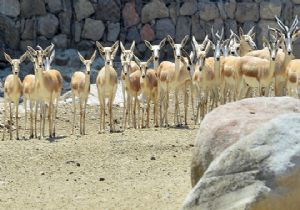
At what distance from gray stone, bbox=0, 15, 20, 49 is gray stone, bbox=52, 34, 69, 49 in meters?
1.12

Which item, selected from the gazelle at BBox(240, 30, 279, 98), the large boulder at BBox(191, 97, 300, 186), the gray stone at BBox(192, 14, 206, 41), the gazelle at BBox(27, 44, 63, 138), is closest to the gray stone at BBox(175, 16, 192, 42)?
the gray stone at BBox(192, 14, 206, 41)

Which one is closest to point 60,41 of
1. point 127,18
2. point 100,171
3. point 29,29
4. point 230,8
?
point 29,29

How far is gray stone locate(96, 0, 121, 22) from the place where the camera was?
81.2 feet

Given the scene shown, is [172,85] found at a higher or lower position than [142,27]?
lower

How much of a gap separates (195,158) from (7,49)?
16.6 m

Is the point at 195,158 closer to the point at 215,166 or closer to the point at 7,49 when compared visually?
the point at 215,166

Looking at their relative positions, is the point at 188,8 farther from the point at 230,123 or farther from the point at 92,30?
the point at 230,123

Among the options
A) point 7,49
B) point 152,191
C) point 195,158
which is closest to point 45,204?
point 152,191

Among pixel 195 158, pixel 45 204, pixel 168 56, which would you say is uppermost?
pixel 168 56

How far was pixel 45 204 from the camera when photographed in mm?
9508

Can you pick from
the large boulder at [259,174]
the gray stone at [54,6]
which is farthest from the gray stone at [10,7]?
the large boulder at [259,174]

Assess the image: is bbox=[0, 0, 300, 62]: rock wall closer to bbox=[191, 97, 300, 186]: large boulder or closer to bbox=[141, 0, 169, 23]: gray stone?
bbox=[141, 0, 169, 23]: gray stone

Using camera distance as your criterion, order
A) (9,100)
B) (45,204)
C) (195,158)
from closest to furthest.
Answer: (195,158) → (45,204) → (9,100)

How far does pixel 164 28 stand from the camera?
81.7 feet
